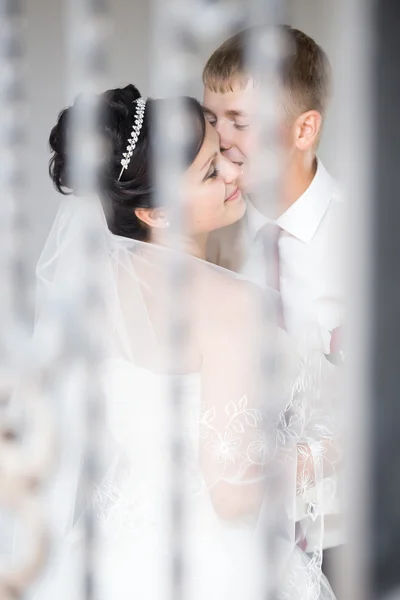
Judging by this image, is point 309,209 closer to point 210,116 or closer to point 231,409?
point 210,116

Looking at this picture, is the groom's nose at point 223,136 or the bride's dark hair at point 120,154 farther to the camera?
the groom's nose at point 223,136

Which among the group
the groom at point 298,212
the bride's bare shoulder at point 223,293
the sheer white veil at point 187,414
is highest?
the groom at point 298,212

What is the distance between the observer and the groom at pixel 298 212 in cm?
125

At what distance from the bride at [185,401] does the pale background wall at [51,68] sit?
0.11 ft

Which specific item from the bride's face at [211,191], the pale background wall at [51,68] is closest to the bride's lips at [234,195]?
the bride's face at [211,191]

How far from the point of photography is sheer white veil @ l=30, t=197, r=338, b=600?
118 cm

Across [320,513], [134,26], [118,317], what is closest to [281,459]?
[320,513]

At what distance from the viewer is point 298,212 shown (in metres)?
1.34

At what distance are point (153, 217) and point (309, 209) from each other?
12.0 inches

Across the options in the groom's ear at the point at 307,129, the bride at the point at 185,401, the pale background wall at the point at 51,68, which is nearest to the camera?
the pale background wall at the point at 51,68

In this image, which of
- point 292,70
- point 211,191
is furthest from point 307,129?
point 211,191

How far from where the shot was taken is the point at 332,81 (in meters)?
1.28

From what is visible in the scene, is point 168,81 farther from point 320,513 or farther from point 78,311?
point 320,513

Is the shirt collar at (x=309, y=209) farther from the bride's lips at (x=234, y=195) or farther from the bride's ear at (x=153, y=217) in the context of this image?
the bride's ear at (x=153, y=217)
